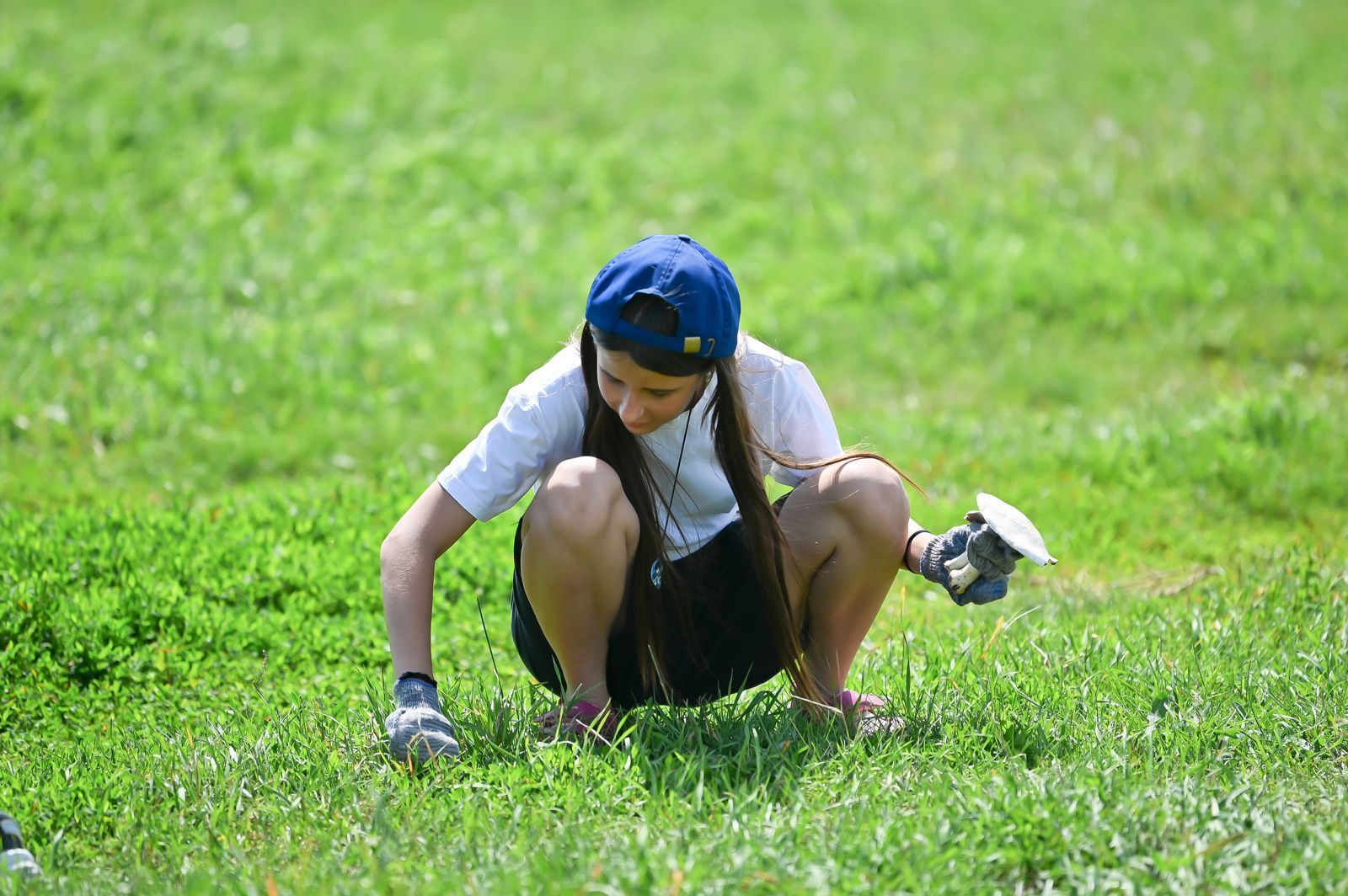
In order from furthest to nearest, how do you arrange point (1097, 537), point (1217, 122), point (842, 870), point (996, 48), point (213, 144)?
point (996, 48) < point (1217, 122) < point (213, 144) < point (1097, 537) < point (842, 870)

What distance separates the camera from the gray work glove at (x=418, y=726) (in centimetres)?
286

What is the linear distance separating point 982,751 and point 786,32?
10.5 metres

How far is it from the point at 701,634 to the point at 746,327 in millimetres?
4342

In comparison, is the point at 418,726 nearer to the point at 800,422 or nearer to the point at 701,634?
the point at 701,634

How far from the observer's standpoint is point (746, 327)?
739cm

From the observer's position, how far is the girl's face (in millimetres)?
2854

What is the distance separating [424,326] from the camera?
7180 millimetres

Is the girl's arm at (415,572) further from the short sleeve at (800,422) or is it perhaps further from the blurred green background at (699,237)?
the blurred green background at (699,237)

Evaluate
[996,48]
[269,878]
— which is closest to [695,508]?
[269,878]

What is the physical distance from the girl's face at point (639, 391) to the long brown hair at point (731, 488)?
9cm

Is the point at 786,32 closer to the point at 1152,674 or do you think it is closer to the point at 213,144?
the point at 213,144

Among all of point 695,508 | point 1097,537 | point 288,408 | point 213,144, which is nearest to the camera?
point 695,508

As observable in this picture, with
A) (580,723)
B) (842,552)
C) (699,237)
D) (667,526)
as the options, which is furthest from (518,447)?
(699,237)

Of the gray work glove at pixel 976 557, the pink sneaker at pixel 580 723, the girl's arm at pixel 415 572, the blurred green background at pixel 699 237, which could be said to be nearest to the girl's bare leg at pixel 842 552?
the gray work glove at pixel 976 557
